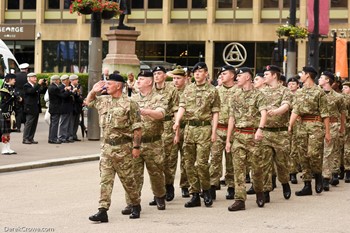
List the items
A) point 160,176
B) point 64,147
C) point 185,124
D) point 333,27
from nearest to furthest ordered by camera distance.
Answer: point 160,176, point 185,124, point 64,147, point 333,27

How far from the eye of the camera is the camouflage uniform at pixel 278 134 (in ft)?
44.4

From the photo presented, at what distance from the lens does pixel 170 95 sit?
1289 cm

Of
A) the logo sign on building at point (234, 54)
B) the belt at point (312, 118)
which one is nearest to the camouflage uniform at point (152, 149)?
the belt at point (312, 118)

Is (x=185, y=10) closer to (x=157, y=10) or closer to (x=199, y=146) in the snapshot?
(x=157, y=10)

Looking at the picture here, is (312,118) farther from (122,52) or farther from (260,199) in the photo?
(122,52)

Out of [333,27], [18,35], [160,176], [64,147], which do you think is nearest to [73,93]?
[64,147]

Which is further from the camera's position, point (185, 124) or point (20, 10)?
point (20, 10)

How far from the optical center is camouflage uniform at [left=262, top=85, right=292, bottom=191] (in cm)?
1355

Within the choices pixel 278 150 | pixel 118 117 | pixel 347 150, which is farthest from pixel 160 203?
pixel 347 150

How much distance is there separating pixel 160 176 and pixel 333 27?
4362 cm

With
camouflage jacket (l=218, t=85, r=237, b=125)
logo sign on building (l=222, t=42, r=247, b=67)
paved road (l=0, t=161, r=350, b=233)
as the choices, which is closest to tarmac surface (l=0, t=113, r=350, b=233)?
paved road (l=0, t=161, r=350, b=233)

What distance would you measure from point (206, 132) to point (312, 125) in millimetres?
2569

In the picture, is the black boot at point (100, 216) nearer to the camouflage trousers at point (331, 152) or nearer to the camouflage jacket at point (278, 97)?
the camouflage jacket at point (278, 97)

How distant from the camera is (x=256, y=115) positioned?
Result: 12648 mm
